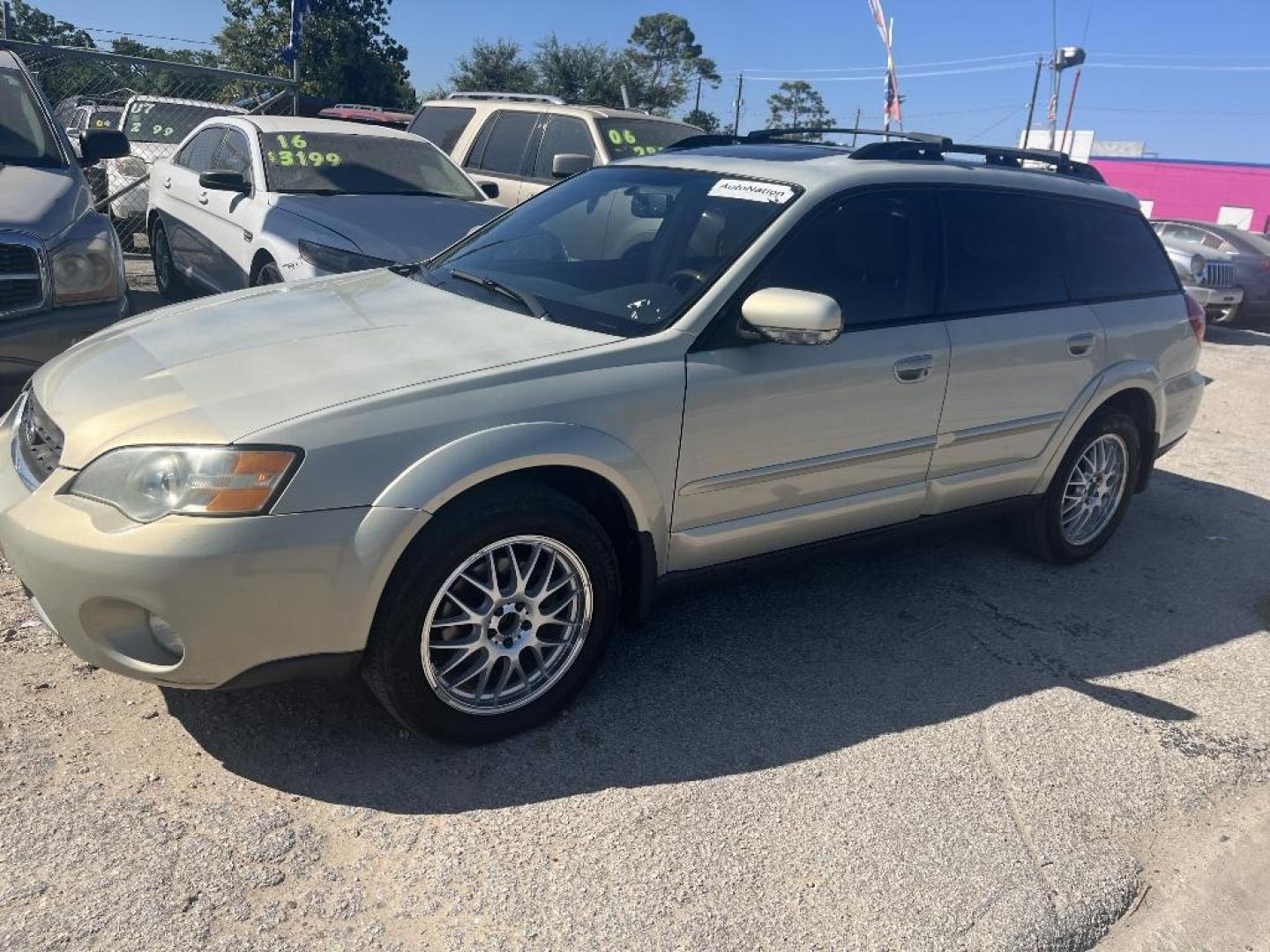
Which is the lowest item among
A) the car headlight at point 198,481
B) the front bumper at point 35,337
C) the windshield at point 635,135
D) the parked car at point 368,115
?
the front bumper at point 35,337

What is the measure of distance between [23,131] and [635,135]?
5.35 meters

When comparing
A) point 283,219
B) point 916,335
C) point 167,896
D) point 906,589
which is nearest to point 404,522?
point 167,896

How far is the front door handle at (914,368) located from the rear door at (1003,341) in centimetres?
15

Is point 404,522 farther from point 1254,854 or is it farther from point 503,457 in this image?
point 1254,854

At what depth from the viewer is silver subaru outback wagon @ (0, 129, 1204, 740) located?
2.64m

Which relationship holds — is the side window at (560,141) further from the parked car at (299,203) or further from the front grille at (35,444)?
the front grille at (35,444)

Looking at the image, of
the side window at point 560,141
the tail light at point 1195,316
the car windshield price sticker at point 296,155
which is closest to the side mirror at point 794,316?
the tail light at point 1195,316

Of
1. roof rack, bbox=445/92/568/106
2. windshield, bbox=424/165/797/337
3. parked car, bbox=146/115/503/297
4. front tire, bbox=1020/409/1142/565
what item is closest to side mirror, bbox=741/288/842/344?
windshield, bbox=424/165/797/337

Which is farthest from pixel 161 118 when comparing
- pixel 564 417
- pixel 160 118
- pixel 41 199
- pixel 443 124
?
pixel 564 417

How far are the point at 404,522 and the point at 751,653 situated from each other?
5.22 ft

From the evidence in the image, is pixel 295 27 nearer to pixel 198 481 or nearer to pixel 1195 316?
pixel 1195 316

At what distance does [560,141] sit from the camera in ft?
31.4

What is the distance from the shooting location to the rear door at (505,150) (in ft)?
31.8

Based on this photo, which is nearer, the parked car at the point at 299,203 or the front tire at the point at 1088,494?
the front tire at the point at 1088,494
